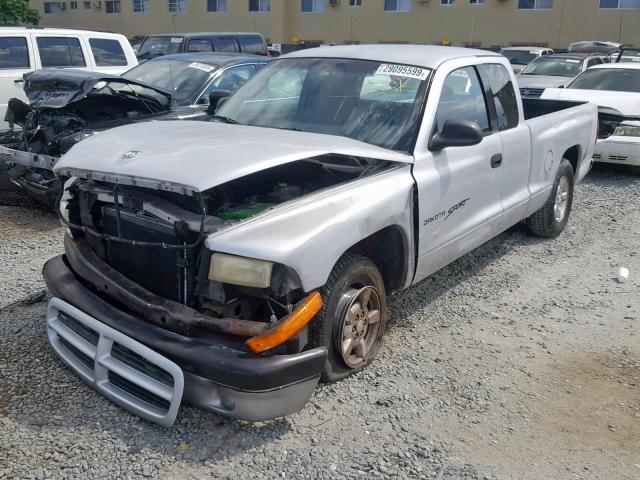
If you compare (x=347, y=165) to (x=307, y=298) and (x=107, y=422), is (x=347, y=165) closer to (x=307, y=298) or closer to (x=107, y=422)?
(x=307, y=298)

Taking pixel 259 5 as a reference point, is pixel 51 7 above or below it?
above

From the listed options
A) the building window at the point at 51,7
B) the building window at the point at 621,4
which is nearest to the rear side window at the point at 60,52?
the building window at the point at 621,4

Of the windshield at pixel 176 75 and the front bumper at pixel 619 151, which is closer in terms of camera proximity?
the windshield at pixel 176 75

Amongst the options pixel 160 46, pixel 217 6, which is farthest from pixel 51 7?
pixel 160 46

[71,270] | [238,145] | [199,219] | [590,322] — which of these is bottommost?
[590,322]

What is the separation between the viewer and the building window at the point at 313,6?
36.7 metres

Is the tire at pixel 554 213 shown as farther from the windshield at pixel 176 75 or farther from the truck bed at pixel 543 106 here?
the windshield at pixel 176 75

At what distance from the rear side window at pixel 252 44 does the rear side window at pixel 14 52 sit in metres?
6.59

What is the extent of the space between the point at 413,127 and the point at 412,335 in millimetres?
1371

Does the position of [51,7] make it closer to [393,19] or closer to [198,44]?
[393,19]

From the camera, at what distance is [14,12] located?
122ft

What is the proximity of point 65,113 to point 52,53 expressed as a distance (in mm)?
3589

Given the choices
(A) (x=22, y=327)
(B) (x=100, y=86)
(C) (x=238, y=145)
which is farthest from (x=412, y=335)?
(B) (x=100, y=86)

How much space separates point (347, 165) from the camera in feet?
13.1
